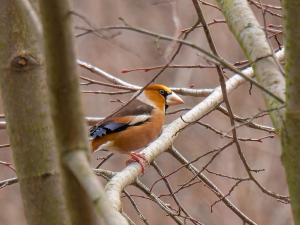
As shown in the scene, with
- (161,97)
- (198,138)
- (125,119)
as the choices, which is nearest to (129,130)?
(125,119)

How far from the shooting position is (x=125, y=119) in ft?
11.3

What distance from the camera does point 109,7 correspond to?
8672mm

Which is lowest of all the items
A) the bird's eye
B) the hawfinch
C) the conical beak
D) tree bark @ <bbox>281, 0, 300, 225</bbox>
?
tree bark @ <bbox>281, 0, 300, 225</bbox>

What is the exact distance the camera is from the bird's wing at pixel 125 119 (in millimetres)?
3181

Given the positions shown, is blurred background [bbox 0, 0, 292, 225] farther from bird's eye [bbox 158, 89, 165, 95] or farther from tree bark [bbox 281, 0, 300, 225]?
tree bark [bbox 281, 0, 300, 225]

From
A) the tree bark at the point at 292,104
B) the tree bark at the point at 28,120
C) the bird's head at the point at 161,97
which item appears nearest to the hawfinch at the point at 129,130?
the bird's head at the point at 161,97

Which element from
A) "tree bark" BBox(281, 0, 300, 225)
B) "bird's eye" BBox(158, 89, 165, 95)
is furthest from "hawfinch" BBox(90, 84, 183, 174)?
"tree bark" BBox(281, 0, 300, 225)

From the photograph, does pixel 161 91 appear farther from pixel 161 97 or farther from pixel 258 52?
pixel 258 52

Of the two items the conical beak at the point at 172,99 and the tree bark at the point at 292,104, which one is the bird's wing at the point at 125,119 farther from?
the tree bark at the point at 292,104

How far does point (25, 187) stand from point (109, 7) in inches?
303

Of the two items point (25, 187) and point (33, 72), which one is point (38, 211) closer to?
point (25, 187)

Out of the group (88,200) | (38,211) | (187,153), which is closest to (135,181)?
(38,211)

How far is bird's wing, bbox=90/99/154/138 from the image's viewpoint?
3.18 metres

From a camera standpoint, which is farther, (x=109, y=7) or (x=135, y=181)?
(x=109, y=7)
